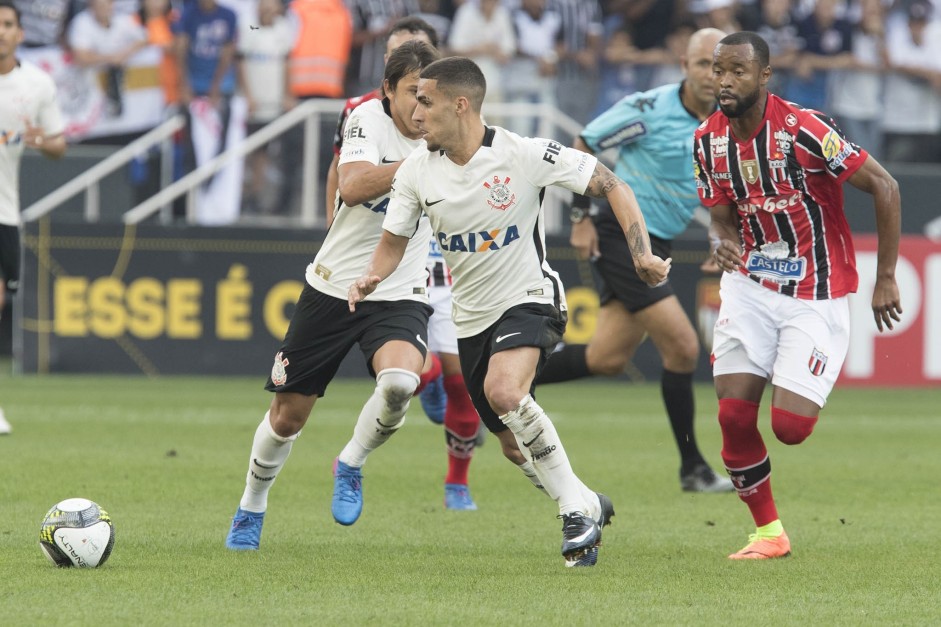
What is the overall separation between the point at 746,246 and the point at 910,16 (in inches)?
467

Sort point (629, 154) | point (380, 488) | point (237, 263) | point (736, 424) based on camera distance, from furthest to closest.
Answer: point (237, 263) → point (629, 154) → point (380, 488) → point (736, 424)

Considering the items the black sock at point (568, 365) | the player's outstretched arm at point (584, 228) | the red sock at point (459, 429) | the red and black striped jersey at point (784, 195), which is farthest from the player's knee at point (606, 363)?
the red and black striped jersey at point (784, 195)

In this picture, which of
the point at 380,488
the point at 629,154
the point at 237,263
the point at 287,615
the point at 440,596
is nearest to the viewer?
the point at 287,615

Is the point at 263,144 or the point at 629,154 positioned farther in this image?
the point at 263,144

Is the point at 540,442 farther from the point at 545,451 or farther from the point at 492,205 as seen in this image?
the point at 492,205

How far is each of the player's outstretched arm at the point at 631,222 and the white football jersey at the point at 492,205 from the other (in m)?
0.06

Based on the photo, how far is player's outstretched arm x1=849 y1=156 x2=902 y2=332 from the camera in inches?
249

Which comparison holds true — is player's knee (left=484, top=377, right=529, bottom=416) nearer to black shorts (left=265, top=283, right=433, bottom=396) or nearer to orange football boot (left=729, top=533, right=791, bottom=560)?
black shorts (left=265, top=283, right=433, bottom=396)

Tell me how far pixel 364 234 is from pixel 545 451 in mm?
1444

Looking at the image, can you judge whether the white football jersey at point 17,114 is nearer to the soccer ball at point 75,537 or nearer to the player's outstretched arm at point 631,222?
the soccer ball at point 75,537

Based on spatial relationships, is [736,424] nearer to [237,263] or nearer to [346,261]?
[346,261]

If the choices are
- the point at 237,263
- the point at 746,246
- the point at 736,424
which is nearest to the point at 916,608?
the point at 736,424

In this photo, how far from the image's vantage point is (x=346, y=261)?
682 centimetres

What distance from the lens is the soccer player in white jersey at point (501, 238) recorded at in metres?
6.05
